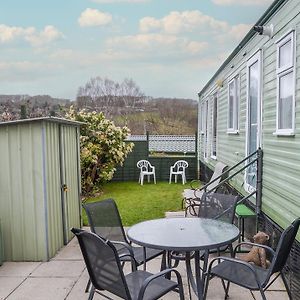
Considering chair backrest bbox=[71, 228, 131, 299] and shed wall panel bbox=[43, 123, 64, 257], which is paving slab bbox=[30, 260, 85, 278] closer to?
shed wall panel bbox=[43, 123, 64, 257]

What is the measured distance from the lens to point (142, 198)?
9.34 metres

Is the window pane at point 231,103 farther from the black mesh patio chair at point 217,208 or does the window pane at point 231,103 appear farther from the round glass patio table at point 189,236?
the round glass patio table at point 189,236

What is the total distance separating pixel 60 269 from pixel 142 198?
506 centimetres


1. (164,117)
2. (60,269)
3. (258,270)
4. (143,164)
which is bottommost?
(60,269)

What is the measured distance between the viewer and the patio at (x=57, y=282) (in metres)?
3.61

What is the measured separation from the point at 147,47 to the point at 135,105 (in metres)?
4.39

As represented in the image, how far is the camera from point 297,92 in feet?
11.9

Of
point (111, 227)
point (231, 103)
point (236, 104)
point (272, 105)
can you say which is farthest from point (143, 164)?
point (111, 227)

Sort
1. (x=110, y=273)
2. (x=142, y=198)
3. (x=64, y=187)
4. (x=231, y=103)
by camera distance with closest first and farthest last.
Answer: (x=110, y=273), (x=64, y=187), (x=231, y=103), (x=142, y=198)

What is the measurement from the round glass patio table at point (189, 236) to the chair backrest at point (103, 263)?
1.65 feet

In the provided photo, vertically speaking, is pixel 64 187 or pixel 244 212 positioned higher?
pixel 64 187

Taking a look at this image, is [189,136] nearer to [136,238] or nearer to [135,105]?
[135,105]

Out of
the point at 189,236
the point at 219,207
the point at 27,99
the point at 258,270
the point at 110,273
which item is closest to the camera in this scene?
the point at 110,273

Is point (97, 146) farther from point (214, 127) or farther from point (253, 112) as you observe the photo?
point (253, 112)
